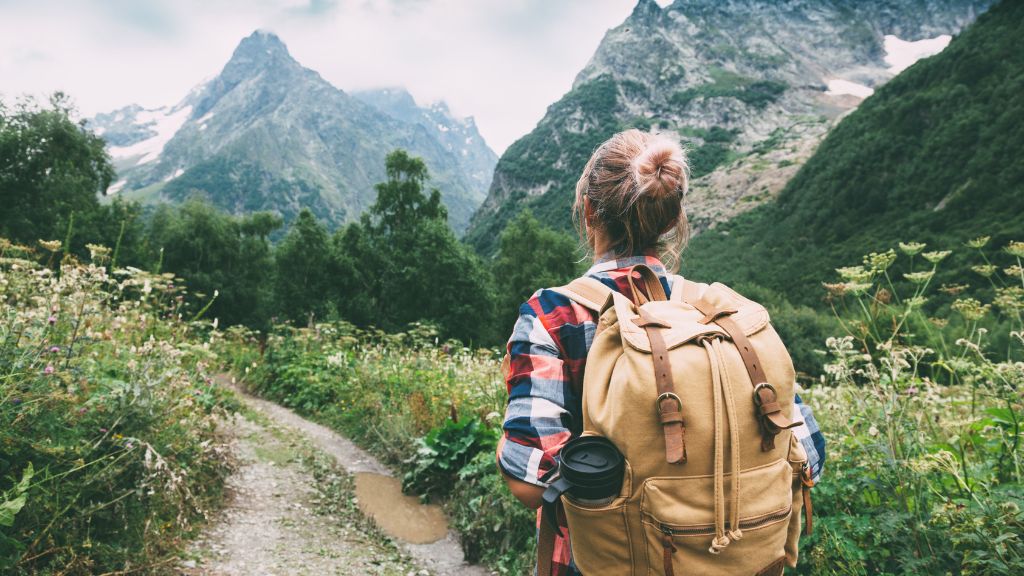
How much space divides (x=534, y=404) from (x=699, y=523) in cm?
47

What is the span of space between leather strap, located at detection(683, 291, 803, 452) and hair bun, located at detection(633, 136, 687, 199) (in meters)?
0.41

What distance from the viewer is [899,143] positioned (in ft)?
270

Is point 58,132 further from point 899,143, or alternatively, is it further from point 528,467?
point 899,143

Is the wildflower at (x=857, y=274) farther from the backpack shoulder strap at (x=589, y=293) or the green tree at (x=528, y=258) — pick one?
the green tree at (x=528, y=258)

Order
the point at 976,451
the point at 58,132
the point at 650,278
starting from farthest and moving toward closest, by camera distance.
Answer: the point at 58,132
the point at 976,451
the point at 650,278

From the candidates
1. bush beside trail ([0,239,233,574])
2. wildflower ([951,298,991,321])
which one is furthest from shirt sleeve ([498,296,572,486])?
wildflower ([951,298,991,321])

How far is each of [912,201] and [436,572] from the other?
93.1 meters

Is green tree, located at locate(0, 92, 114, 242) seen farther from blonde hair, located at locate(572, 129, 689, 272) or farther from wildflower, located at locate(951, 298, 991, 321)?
wildflower, located at locate(951, 298, 991, 321)

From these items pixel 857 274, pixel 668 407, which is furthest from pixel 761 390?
pixel 857 274

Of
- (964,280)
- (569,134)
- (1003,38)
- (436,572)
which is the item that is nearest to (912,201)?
(1003,38)

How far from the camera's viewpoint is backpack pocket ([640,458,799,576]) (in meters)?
1.11

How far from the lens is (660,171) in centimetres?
146

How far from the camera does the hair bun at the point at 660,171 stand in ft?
4.76

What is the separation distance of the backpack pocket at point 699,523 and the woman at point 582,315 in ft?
0.91
